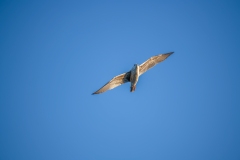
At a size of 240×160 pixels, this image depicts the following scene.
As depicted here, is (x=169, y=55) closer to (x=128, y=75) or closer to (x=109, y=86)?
(x=128, y=75)

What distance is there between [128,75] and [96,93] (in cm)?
302

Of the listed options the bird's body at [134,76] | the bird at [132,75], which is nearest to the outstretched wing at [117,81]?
the bird at [132,75]

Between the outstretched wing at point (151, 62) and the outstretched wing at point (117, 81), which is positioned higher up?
the outstretched wing at point (151, 62)

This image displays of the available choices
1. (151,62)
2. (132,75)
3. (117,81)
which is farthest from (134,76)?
(151,62)

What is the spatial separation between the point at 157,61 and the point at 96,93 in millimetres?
5784

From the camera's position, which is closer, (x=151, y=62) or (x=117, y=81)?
(x=117, y=81)

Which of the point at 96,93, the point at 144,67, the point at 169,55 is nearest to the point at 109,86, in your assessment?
the point at 96,93

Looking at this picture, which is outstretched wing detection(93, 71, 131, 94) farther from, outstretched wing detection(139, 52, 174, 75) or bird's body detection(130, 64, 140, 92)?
outstretched wing detection(139, 52, 174, 75)

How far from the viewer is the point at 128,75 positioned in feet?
58.4

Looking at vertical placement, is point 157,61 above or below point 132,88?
above

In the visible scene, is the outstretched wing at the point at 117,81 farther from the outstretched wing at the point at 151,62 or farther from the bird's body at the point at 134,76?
the outstretched wing at the point at 151,62

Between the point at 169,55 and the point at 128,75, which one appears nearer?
the point at 128,75

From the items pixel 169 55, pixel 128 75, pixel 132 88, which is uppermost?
pixel 169 55

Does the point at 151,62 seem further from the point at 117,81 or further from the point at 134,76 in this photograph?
the point at 117,81
